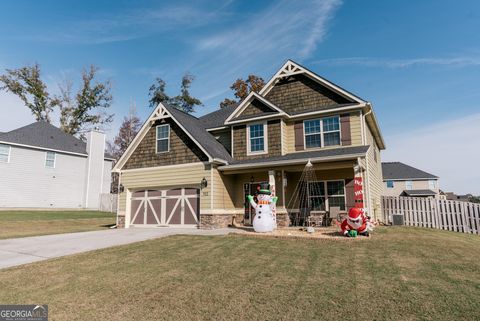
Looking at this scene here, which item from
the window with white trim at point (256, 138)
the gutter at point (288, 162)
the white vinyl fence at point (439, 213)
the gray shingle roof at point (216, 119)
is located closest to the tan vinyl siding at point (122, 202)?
the gutter at point (288, 162)

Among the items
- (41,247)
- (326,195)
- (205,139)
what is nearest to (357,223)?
(326,195)

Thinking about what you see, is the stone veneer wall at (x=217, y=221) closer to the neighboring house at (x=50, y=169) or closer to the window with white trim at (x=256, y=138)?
the window with white trim at (x=256, y=138)

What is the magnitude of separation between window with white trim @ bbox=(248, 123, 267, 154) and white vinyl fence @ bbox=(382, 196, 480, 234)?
8.03 meters

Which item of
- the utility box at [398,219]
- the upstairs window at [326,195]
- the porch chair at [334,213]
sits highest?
the upstairs window at [326,195]

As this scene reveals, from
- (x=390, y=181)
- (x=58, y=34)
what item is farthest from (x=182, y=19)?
(x=390, y=181)

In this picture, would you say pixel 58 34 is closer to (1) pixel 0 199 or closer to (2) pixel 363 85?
(1) pixel 0 199

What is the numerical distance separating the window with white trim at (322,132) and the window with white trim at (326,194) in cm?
200

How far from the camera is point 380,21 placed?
12.3m

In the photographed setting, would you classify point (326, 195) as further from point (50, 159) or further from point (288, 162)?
point (50, 159)

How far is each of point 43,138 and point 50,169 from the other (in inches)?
116

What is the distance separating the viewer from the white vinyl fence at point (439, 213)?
50.0 ft

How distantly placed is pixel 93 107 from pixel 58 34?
23.5 m

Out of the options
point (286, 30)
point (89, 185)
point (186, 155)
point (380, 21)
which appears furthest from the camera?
point (89, 185)

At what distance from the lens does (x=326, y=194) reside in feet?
47.4
